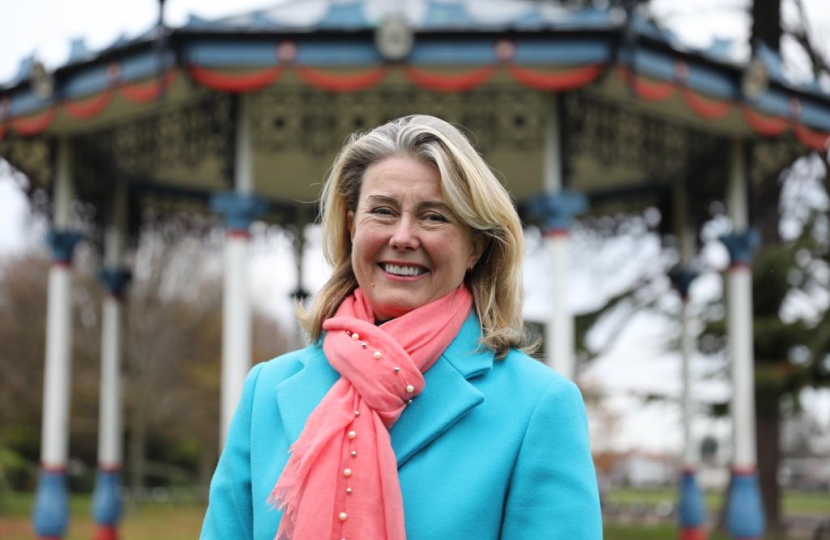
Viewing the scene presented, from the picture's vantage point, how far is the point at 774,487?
53.1 feet

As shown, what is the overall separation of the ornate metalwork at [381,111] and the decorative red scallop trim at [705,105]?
1307 millimetres

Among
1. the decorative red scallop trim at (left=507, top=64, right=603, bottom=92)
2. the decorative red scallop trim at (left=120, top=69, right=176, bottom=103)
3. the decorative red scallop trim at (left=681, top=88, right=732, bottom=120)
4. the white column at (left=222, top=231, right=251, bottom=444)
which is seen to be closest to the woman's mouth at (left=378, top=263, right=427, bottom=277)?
the decorative red scallop trim at (left=507, top=64, right=603, bottom=92)

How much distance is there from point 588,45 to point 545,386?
22.3 feet

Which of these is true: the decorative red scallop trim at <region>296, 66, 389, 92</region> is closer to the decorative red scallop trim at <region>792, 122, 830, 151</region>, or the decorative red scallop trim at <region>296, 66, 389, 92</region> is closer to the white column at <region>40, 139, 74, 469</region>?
the white column at <region>40, 139, 74, 469</region>

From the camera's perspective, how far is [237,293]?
9039 mm

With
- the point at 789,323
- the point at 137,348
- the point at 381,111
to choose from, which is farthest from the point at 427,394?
the point at 137,348

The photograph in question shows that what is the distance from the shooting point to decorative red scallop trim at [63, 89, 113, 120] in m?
9.19

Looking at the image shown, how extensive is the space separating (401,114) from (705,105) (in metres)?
3.00

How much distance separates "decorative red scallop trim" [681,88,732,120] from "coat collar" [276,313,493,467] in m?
7.24

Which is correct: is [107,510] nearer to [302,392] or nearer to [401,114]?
[401,114]

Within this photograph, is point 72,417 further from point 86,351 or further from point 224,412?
point 224,412

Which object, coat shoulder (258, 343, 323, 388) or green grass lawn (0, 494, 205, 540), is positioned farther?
green grass lawn (0, 494, 205, 540)

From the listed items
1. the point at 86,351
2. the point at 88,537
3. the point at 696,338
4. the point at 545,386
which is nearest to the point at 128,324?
the point at 86,351

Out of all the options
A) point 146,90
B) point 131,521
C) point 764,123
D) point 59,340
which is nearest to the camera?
point 146,90
